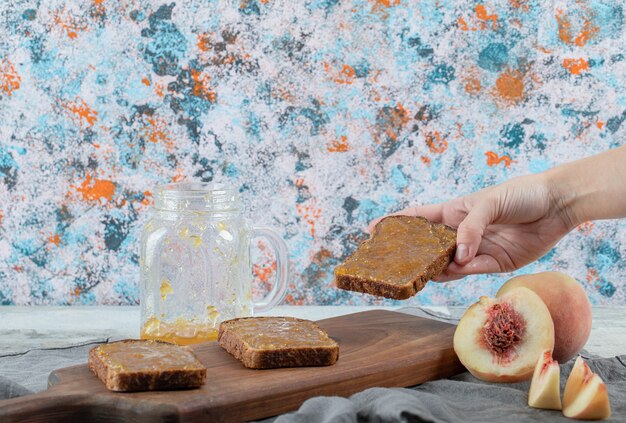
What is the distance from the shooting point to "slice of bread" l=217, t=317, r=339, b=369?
1.60 metres

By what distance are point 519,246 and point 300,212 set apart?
3.02 ft

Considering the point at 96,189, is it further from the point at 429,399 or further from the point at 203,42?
the point at 429,399

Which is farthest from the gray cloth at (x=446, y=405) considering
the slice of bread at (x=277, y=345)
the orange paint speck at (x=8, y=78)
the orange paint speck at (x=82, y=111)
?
the orange paint speck at (x=8, y=78)

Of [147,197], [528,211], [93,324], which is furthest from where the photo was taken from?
[147,197]

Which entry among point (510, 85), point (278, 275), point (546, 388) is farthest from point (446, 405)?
point (510, 85)

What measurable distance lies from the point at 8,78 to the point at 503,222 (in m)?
1.85

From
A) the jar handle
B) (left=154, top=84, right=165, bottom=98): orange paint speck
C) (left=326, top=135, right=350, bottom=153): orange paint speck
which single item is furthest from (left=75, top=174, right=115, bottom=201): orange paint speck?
the jar handle

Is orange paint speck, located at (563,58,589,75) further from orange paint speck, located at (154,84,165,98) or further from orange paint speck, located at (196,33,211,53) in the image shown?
orange paint speck, located at (154,84,165,98)

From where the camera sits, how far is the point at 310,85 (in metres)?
2.93

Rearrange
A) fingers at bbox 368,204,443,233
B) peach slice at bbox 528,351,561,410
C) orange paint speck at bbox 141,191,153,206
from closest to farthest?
peach slice at bbox 528,351,561,410 < fingers at bbox 368,204,443,233 < orange paint speck at bbox 141,191,153,206

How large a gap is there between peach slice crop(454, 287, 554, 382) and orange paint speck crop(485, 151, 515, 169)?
123cm

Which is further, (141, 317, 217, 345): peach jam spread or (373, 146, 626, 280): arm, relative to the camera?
(373, 146, 626, 280): arm

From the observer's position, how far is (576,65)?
291 cm

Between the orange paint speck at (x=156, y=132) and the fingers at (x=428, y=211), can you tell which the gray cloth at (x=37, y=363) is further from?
the orange paint speck at (x=156, y=132)
